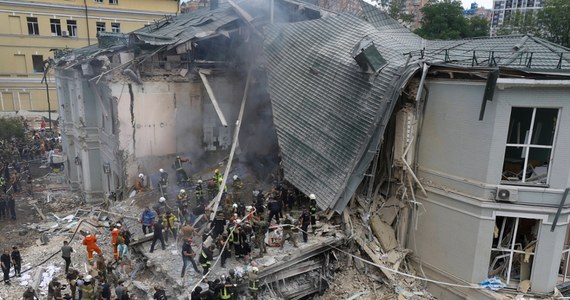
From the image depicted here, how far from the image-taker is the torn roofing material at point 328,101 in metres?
13.0

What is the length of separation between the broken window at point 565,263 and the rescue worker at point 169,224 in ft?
38.5

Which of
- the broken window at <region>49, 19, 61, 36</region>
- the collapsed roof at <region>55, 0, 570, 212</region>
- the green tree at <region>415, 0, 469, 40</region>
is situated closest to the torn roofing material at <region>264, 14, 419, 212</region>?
the collapsed roof at <region>55, 0, 570, 212</region>

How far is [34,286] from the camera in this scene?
43.1 feet

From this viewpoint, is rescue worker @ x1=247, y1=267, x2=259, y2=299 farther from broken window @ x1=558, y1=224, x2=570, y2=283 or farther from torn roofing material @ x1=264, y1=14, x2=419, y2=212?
broken window @ x1=558, y1=224, x2=570, y2=283

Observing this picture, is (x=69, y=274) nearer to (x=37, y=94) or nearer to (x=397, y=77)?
(x=397, y=77)

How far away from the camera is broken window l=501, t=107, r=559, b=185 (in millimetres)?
11523

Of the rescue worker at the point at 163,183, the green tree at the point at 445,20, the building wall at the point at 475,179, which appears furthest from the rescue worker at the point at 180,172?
the green tree at the point at 445,20

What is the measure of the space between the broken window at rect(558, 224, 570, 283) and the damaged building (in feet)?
0.13

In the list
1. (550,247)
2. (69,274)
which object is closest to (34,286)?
A: (69,274)

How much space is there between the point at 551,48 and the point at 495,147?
388 cm

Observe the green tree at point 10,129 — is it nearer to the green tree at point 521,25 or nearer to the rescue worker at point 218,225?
the rescue worker at point 218,225

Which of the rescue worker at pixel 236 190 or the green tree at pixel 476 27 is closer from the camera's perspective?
the rescue worker at pixel 236 190

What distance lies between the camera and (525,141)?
11.2m

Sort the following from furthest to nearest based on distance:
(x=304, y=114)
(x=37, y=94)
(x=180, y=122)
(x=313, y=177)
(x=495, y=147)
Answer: (x=37, y=94), (x=180, y=122), (x=304, y=114), (x=313, y=177), (x=495, y=147)
